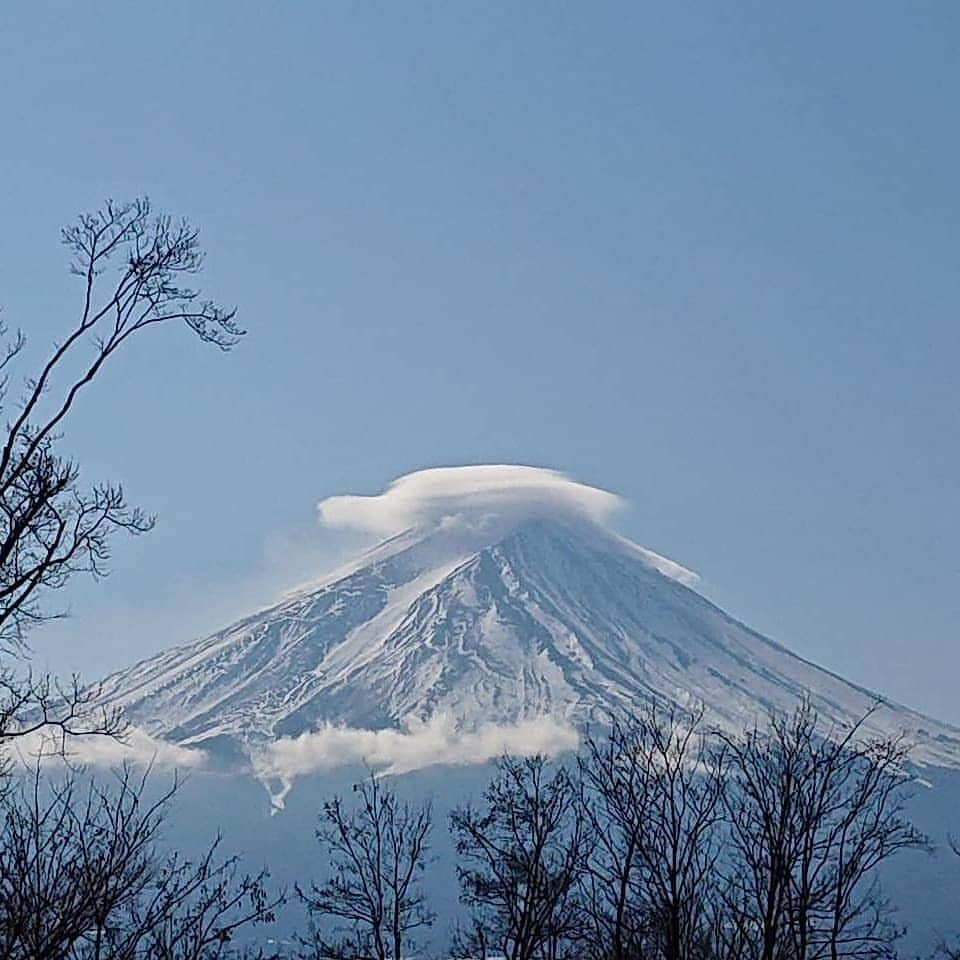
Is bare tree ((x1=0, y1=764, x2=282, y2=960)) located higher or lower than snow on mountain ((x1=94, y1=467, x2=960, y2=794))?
lower

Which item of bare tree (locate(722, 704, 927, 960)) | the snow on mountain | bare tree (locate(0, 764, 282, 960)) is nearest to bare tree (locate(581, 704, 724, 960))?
bare tree (locate(722, 704, 927, 960))

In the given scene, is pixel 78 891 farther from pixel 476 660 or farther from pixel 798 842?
pixel 476 660

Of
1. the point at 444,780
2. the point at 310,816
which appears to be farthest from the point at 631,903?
the point at 310,816

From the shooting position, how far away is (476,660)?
13575 cm

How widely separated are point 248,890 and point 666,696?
106596 mm

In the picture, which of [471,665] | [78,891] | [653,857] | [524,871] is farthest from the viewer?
[471,665]

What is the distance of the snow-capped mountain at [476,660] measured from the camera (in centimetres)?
12975

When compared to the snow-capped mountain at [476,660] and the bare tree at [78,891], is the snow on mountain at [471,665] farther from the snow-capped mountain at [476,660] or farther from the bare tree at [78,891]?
the bare tree at [78,891]

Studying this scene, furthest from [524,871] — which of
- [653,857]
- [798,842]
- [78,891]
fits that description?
[78,891]

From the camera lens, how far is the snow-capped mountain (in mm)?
129750

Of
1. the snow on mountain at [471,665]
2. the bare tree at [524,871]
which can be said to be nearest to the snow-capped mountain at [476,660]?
the snow on mountain at [471,665]

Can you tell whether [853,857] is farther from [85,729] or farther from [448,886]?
[448,886]

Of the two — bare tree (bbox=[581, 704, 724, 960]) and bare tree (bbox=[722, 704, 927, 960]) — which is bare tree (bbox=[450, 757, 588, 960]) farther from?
bare tree (bbox=[722, 704, 927, 960])

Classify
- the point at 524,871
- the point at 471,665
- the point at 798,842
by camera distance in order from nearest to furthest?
1. the point at 798,842
2. the point at 524,871
3. the point at 471,665
